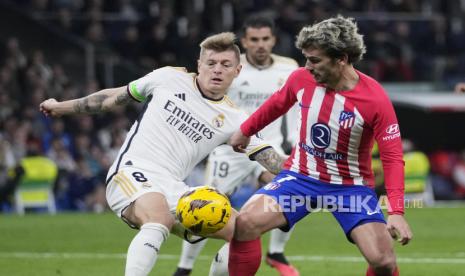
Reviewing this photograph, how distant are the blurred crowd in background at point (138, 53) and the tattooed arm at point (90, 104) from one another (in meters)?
11.1

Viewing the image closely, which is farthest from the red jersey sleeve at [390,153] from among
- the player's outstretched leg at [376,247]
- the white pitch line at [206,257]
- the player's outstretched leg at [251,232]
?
the white pitch line at [206,257]

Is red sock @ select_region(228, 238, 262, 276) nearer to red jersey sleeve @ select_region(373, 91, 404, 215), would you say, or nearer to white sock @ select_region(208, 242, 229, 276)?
white sock @ select_region(208, 242, 229, 276)

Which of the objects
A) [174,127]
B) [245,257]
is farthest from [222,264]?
[174,127]

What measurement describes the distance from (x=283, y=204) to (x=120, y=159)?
4.59ft

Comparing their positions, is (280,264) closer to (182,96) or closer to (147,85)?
(182,96)

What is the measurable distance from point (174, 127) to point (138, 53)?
15.0 meters

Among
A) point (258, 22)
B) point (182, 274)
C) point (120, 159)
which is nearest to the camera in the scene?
point (120, 159)

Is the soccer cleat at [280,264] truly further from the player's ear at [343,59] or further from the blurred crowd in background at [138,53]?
the blurred crowd in background at [138,53]

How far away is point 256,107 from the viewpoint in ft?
36.9

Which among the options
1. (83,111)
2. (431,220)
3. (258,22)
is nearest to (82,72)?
(431,220)

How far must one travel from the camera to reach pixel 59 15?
23.6m

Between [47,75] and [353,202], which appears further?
[47,75]

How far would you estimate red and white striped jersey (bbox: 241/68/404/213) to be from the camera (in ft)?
24.9

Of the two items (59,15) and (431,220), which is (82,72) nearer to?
(59,15)
